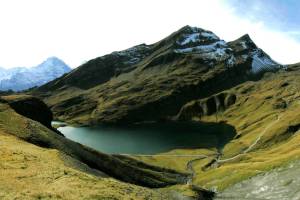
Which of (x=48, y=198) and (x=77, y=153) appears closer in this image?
(x=48, y=198)

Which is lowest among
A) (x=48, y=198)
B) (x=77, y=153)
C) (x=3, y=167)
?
(x=48, y=198)

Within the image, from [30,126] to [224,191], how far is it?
51.1 metres

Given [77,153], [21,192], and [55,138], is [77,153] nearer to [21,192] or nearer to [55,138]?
[55,138]

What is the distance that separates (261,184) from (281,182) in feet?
20.9

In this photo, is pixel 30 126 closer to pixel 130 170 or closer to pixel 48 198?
pixel 130 170

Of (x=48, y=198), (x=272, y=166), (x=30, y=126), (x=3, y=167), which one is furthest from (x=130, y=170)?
(x=48, y=198)

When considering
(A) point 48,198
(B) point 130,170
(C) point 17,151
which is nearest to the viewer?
(A) point 48,198

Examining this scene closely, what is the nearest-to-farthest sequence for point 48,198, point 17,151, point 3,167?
point 48,198, point 3,167, point 17,151

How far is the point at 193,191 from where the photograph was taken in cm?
9406

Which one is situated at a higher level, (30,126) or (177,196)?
(30,126)

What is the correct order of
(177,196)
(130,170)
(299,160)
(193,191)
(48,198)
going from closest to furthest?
(48,198) < (177,196) < (193,191) < (299,160) < (130,170)

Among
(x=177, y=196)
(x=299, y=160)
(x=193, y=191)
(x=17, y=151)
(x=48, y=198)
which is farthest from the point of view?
(x=299, y=160)

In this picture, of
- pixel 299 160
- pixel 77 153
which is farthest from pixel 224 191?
pixel 77 153

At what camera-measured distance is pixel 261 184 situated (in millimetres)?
100562
